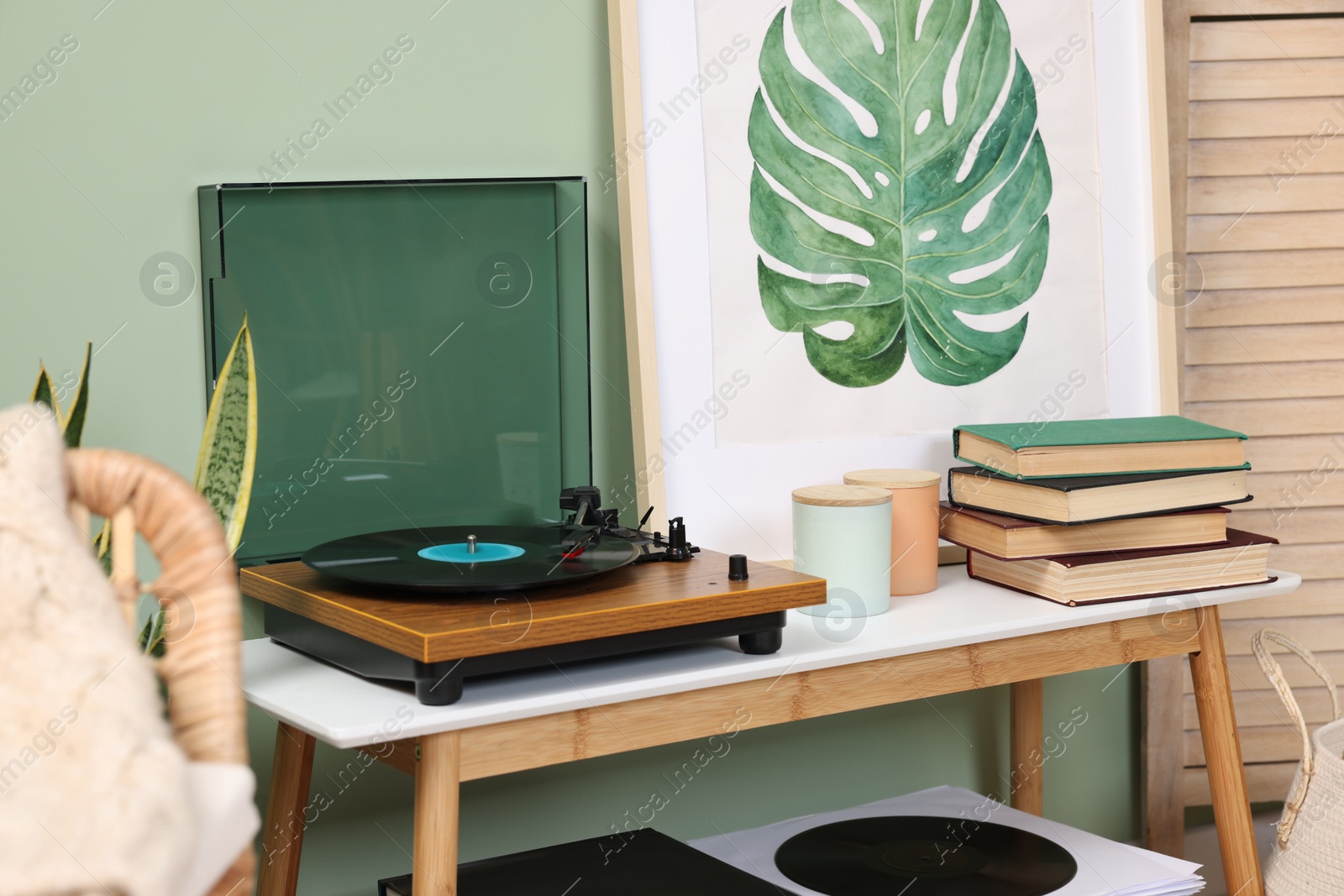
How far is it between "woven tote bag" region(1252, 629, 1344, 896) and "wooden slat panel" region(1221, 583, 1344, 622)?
35 cm

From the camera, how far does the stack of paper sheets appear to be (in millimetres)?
1360

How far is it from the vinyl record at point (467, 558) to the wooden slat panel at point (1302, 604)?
1.16 m

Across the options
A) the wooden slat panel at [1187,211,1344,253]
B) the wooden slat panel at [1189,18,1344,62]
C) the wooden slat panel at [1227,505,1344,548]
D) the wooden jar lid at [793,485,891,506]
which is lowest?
the wooden slat panel at [1227,505,1344,548]

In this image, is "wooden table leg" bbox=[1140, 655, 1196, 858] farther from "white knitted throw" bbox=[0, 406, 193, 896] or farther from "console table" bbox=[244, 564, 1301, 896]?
"white knitted throw" bbox=[0, 406, 193, 896]

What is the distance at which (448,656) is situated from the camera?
3.24 ft

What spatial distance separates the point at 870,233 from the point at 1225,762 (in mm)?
772

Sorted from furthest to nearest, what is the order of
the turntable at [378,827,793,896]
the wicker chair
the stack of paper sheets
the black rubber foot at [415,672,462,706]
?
the stack of paper sheets, the turntable at [378,827,793,896], the black rubber foot at [415,672,462,706], the wicker chair

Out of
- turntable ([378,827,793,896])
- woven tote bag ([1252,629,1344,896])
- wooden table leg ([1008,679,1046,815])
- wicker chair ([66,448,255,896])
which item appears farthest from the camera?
wooden table leg ([1008,679,1046,815])

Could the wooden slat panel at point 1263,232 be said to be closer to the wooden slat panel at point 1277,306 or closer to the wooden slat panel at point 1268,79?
the wooden slat panel at point 1277,306

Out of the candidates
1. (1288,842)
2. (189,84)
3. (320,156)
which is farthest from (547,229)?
(1288,842)

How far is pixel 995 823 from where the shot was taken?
1.56 m

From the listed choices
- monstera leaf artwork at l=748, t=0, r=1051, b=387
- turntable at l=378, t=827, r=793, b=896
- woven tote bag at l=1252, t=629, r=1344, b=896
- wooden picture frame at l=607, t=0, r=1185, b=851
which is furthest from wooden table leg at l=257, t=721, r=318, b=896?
woven tote bag at l=1252, t=629, r=1344, b=896

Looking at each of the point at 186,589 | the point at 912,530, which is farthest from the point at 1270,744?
the point at 186,589

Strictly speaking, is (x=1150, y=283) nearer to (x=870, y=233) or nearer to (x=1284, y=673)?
(x=870, y=233)
